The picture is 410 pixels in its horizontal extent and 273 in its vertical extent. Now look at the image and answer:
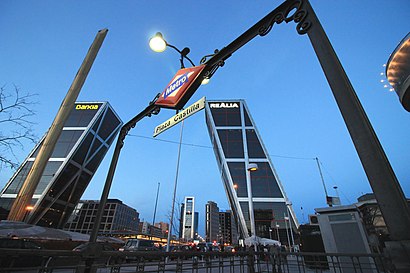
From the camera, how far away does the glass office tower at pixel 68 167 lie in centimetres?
4244

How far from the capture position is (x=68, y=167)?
46375mm

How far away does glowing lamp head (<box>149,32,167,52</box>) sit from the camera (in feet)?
14.8

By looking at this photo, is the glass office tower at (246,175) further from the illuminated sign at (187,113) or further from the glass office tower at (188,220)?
the glass office tower at (188,220)

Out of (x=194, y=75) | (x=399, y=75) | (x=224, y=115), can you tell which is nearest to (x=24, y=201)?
(x=194, y=75)

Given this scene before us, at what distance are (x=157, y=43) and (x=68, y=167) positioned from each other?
175 feet

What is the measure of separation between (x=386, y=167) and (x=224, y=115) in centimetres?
5860

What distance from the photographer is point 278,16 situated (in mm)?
2930

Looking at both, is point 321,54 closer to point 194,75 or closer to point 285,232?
point 194,75

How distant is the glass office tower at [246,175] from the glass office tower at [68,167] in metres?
33.1

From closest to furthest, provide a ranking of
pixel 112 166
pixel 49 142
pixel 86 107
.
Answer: pixel 112 166, pixel 49 142, pixel 86 107

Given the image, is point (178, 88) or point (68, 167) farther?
point (68, 167)

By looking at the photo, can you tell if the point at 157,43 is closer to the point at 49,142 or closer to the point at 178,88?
the point at 178,88

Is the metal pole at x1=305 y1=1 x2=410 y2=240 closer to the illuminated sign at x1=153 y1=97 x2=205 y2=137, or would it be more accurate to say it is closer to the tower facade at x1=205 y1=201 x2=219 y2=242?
the illuminated sign at x1=153 y1=97 x2=205 y2=137

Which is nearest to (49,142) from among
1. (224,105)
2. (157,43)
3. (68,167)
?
(157,43)
